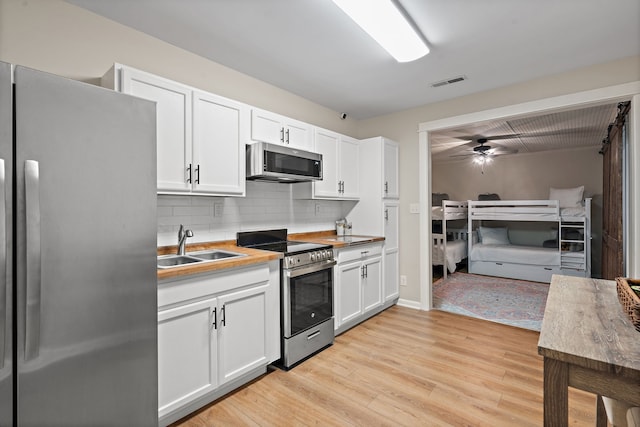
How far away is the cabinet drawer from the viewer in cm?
310

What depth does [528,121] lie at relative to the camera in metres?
4.37

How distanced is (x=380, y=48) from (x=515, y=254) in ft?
16.4

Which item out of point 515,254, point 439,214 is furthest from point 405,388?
point 515,254

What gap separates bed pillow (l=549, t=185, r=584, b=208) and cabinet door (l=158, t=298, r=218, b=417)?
666cm

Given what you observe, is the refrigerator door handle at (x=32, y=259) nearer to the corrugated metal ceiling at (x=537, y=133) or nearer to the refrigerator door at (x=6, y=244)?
the refrigerator door at (x=6, y=244)

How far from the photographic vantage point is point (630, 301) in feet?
3.48

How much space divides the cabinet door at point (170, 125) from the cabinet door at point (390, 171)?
91.3 inches

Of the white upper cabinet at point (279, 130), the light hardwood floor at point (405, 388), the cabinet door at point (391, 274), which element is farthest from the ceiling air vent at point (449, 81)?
the light hardwood floor at point (405, 388)

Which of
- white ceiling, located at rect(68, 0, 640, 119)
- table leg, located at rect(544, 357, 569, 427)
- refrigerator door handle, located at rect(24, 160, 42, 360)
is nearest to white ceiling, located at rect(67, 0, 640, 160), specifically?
white ceiling, located at rect(68, 0, 640, 119)

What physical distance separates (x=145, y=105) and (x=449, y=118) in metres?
3.21

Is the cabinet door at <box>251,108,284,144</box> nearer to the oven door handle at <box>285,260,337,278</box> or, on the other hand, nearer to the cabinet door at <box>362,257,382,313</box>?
the oven door handle at <box>285,260,337,278</box>

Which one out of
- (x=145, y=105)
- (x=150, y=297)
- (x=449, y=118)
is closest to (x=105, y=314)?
(x=150, y=297)

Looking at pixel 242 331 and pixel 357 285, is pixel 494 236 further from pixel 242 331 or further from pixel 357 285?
pixel 242 331

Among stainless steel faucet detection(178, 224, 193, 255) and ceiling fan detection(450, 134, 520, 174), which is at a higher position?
ceiling fan detection(450, 134, 520, 174)
